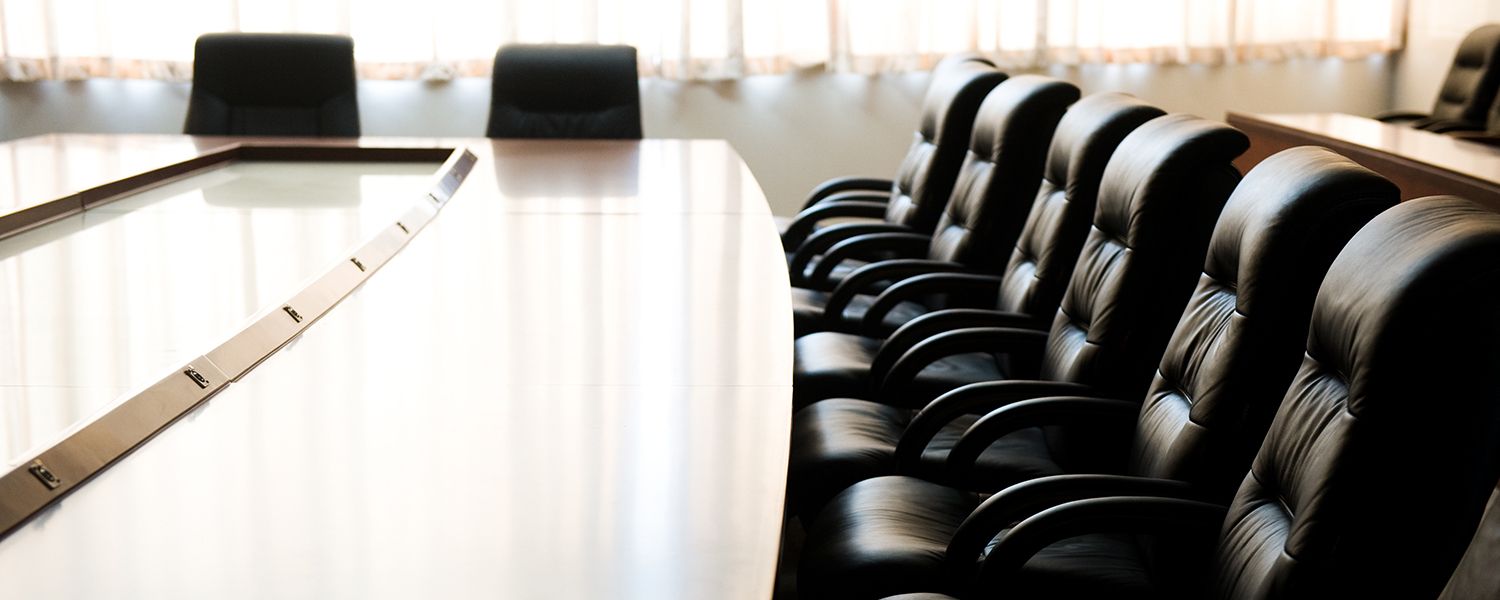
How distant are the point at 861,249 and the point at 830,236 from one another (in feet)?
0.78

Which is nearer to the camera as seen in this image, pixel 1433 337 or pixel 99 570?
pixel 99 570

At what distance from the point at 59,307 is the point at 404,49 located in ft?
13.4

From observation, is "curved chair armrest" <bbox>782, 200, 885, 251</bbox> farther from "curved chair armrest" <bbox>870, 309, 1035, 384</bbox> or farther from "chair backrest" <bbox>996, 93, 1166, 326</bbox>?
"curved chair armrest" <bbox>870, 309, 1035, 384</bbox>

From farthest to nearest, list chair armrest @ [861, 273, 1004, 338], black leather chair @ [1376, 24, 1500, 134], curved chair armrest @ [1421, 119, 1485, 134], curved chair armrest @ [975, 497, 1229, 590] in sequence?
black leather chair @ [1376, 24, 1500, 134] → curved chair armrest @ [1421, 119, 1485, 134] → chair armrest @ [861, 273, 1004, 338] → curved chair armrest @ [975, 497, 1229, 590]

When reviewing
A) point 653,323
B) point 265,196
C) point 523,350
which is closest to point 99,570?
point 523,350

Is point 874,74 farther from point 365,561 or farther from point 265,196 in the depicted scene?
point 365,561

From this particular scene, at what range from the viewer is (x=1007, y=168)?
11.4ft

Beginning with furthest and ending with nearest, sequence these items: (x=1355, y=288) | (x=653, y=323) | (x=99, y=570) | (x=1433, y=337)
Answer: (x=653, y=323), (x=1355, y=288), (x=1433, y=337), (x=99, y=570)

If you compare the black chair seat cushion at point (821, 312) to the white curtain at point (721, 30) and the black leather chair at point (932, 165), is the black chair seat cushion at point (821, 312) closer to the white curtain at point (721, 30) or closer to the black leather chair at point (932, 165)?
the black leather chair at point (932, 165)

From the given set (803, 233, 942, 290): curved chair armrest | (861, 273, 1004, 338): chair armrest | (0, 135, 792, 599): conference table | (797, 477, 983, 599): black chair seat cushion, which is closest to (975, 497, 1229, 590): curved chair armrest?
(797, 477, 983, 599): black chair seat cushion

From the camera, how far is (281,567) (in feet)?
4.33

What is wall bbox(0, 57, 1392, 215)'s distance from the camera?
6.31 m

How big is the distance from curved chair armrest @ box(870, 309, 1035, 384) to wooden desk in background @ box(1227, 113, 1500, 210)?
0.88 meters

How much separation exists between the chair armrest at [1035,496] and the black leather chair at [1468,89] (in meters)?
4.12
